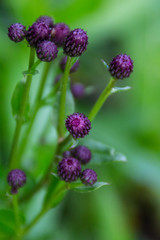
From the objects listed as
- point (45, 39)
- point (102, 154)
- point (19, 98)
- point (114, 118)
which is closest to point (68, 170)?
point (102, 154)

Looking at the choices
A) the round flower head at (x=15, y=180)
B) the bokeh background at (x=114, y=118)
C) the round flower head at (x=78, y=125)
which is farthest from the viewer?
the bokeh background at (x=114, y=118)

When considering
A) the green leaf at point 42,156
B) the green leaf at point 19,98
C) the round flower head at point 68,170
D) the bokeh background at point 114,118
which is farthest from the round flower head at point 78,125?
the bokeh background at point 114,118

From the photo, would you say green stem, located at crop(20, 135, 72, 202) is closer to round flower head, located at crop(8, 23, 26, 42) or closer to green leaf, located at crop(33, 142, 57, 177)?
green leaf, located at crop(33, 142, 57, 177)

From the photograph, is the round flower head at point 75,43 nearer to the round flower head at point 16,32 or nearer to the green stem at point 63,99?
the green stem at point 63,99

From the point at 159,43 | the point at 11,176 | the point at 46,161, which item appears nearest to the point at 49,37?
the point at 11,176

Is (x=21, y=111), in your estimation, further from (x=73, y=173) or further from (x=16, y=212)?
(x=16, y=212)

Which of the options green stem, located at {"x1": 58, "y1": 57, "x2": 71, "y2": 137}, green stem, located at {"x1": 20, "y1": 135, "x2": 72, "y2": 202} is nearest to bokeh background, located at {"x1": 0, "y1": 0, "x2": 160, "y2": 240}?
green stem, located at {"x1": 20, "y1": 135, "x2": 72, "y2": 202}
